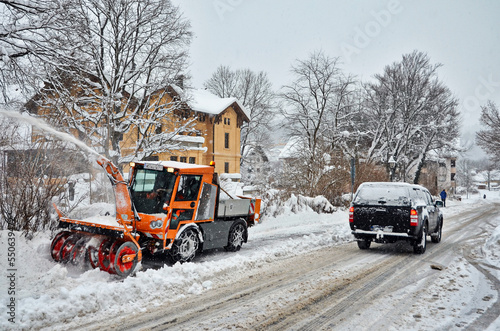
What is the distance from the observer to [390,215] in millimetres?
9570

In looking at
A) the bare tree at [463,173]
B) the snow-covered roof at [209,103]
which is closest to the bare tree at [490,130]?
the snow-covered roof at [209,103]

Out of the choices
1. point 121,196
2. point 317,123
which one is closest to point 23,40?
point 121,196

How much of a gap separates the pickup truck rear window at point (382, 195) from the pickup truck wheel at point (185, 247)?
476 centimetres

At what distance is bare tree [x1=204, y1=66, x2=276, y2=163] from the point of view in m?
47.4

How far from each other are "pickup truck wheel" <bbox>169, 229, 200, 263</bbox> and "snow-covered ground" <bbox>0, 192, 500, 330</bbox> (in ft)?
1.50

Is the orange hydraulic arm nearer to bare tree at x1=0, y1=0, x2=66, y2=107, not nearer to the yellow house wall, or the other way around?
bare tree at x1=0, y1=0, x2=66, y2=107

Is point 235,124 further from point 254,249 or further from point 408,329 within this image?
point 408,329

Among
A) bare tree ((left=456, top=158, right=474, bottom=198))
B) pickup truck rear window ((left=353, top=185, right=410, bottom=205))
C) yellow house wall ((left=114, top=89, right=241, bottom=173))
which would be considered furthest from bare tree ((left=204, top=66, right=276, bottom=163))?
bare tree ((left=456, top=158, right=474, bottom=198))

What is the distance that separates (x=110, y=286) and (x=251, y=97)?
146 feet

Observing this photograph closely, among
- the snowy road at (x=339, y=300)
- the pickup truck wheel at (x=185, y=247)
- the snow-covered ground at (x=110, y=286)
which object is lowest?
the snowy road at (x=339, y=300)

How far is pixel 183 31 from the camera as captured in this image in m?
20.9

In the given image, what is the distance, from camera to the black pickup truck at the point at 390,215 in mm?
9445

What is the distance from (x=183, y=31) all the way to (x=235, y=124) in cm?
2269

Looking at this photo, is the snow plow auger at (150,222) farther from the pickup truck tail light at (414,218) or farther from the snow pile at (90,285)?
the pickup truck tail light at (414,218)
